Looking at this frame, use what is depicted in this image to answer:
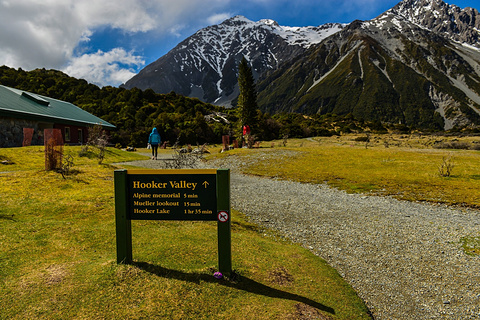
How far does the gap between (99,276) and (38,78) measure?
274 feet

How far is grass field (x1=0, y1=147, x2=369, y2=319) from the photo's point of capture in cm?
362

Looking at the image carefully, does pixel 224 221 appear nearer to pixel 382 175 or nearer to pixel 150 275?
pixel 150 275

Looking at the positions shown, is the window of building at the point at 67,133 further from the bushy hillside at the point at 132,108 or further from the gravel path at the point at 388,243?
the gravel path at the point at 388,243

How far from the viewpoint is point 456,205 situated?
11.1 m

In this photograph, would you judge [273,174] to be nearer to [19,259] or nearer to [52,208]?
[52,208]

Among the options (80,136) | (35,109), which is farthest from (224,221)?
(80,136)

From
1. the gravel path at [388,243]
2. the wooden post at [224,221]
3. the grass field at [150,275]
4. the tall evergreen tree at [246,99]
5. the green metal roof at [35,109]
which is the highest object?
the tall evergreen tree at [246,99]

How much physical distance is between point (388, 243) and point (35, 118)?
34.6 metres

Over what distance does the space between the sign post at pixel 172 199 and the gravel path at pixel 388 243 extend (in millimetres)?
3226

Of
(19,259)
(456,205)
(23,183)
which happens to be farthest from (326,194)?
(23,183)

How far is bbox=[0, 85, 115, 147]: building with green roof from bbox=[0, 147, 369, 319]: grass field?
24197 millimetres

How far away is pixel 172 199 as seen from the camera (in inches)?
177

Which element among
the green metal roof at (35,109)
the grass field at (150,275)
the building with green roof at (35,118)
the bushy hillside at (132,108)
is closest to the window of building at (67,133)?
the building with green roof at (35,118)

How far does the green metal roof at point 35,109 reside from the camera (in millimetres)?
26312
